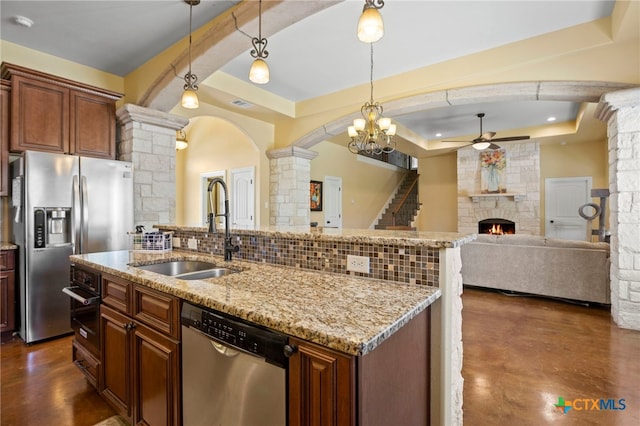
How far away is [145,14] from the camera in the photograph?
3.04m

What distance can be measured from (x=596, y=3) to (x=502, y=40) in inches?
33.3

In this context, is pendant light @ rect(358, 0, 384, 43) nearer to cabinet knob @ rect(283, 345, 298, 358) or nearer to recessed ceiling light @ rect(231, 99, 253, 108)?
cabinet knob @ rect(283, 345, 298, 358)

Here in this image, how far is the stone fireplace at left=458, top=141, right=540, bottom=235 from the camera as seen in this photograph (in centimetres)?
762

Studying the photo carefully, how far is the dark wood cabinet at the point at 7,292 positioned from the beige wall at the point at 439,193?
867 cm

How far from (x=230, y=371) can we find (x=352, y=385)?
1.85 feet

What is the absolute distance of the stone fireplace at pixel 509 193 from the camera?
762cm

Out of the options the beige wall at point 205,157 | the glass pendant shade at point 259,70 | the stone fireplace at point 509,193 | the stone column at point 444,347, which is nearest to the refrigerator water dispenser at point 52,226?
the glass pendant shade at point 259,70

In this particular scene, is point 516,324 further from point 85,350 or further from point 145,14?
point 145,14

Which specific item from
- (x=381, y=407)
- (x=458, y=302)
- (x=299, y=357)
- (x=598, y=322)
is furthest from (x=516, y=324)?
(x=299, y=357)

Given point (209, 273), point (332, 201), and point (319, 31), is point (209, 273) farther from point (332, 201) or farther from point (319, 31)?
point (332, 201)

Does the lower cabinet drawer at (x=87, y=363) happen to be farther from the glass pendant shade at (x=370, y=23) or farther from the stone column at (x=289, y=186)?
the stone column at (x=289, y=186)

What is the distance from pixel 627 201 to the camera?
3230 millimetres

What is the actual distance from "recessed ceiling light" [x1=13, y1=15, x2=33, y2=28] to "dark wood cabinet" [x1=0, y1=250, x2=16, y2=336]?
2219 millimetres

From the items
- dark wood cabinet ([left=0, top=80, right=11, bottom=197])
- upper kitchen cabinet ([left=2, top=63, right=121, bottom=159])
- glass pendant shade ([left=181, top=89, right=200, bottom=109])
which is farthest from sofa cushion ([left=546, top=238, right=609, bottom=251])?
dark wood cabinet ([left=0, top=80, right=11, bottom=197])
